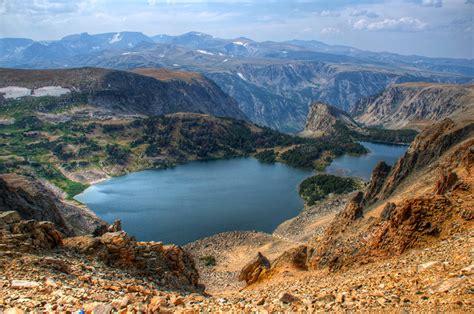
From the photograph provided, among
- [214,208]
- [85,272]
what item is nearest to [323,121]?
[214,208]

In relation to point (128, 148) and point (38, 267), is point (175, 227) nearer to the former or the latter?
point (38, 267)

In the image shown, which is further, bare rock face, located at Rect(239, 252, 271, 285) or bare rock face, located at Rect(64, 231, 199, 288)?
bare rock face, located at Rect(239, 252, 271, 285)

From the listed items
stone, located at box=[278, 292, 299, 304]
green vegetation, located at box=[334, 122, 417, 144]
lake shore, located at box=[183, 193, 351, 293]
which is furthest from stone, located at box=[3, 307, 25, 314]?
green vegetation, located at box=[334, 122, 417, 144]

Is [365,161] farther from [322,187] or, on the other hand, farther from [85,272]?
[85,272]

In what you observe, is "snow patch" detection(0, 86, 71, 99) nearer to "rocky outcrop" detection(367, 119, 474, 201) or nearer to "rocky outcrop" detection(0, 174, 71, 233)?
"rocky outcrop" detection(0, 174, 71, 233)

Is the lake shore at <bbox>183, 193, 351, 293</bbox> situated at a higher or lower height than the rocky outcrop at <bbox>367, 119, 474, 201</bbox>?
lower

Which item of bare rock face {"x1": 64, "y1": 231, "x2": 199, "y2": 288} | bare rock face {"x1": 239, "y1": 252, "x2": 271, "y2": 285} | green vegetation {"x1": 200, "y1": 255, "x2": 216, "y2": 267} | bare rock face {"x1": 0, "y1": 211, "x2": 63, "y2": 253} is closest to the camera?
bare rock face {"x1": 0, "y1": 211, "x2": 63, "y2": 253}
